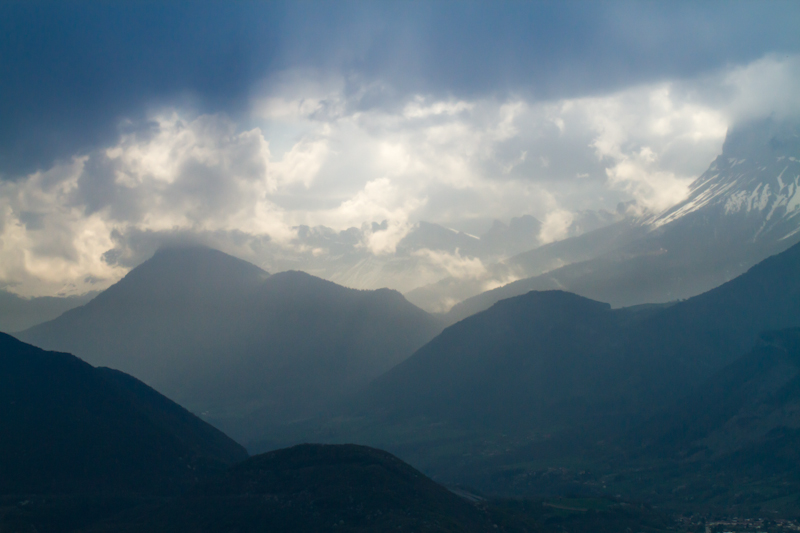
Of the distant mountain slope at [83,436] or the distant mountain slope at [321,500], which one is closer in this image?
the distant mountain slope at [321,500]

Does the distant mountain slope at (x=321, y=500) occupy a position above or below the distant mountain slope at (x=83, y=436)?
below

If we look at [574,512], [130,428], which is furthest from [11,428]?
[574,512]

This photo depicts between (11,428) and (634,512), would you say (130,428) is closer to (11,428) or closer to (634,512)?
(11,428)

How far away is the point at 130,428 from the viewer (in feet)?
501

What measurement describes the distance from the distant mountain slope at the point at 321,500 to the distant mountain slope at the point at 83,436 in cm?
2957

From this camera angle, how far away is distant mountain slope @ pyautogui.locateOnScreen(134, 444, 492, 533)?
97.6 meters

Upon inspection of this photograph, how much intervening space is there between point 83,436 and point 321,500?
2750 inches

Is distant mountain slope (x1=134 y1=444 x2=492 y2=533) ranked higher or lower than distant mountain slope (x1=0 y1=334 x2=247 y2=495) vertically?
lower

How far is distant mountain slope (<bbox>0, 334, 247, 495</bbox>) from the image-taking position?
129750 millimetres

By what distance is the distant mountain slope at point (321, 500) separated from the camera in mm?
97562

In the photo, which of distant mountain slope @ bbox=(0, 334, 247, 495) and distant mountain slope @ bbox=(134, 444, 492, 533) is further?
distant mountain slope @ bbox=(0, 334, 247, 495)

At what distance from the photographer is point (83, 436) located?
142m

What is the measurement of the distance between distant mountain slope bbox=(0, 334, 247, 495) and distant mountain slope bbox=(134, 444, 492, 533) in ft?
97.0

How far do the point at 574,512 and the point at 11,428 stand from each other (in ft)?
407
